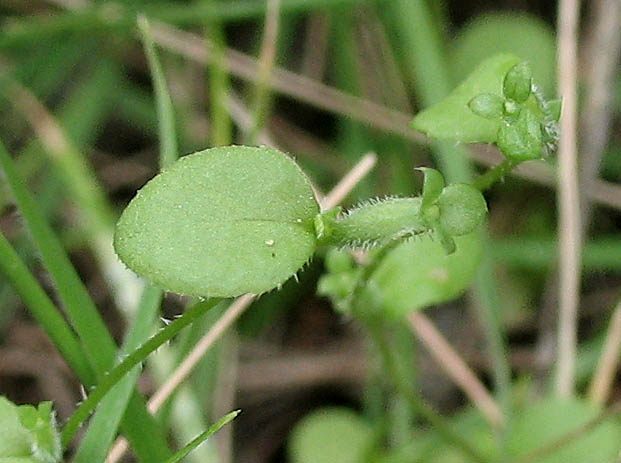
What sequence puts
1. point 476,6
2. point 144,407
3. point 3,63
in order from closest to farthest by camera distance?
point 144,407
point 3,63
point 476,6

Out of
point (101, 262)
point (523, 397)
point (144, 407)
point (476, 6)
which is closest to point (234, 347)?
point (101, 262)

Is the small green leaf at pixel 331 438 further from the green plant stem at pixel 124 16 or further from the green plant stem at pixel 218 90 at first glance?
the green plant stem at pixel 124 16

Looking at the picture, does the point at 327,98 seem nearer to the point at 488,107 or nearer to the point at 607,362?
the point at 607,362

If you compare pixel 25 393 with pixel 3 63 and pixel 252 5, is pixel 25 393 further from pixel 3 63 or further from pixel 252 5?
pixel 252 5

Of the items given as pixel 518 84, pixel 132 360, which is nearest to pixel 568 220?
pixel 518 84

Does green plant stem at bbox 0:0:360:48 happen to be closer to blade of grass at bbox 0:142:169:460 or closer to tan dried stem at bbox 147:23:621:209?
tan dried stem at bbox 147:23:621:209

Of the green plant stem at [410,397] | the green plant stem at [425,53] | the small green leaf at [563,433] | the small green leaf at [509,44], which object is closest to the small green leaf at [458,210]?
the green plant stem at [410,397]
